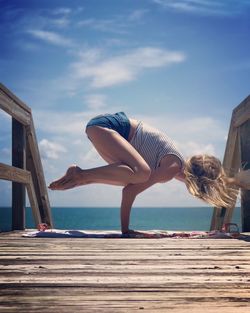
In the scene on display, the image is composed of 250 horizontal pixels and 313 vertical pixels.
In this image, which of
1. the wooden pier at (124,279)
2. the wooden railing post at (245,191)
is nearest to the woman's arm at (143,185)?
the wooden railing post at (245,191)

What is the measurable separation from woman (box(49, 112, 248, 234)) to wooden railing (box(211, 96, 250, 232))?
1.01 feet

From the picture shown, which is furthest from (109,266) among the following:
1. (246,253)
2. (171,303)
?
(246,253)

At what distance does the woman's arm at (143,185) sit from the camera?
3.90 metres

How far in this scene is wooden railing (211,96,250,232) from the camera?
13.9 ft

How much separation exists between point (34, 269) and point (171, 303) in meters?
0.78

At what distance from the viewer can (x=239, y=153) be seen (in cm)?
449

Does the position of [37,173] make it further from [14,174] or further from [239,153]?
[239,153]

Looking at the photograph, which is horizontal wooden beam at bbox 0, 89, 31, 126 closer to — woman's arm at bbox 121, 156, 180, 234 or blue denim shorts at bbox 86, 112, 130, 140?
blue denim shorts at bbox 86, 112, 130, 140

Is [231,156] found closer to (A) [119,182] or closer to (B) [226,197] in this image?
(B) [226,197]

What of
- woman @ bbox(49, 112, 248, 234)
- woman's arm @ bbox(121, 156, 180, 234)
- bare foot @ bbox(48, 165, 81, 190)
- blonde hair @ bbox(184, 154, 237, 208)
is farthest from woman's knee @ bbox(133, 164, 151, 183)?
bare foot @ bbox(48, 165, 81, 190)

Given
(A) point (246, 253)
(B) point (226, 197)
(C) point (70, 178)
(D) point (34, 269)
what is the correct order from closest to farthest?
(D) point (34, 269) → (A) point (246, 253) → (C) point (70, 178) → (B) point (226, 197)

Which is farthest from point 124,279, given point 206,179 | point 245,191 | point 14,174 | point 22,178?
point 245,191

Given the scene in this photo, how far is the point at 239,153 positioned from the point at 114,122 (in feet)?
4.54

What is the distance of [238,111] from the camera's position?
4.50 metres
